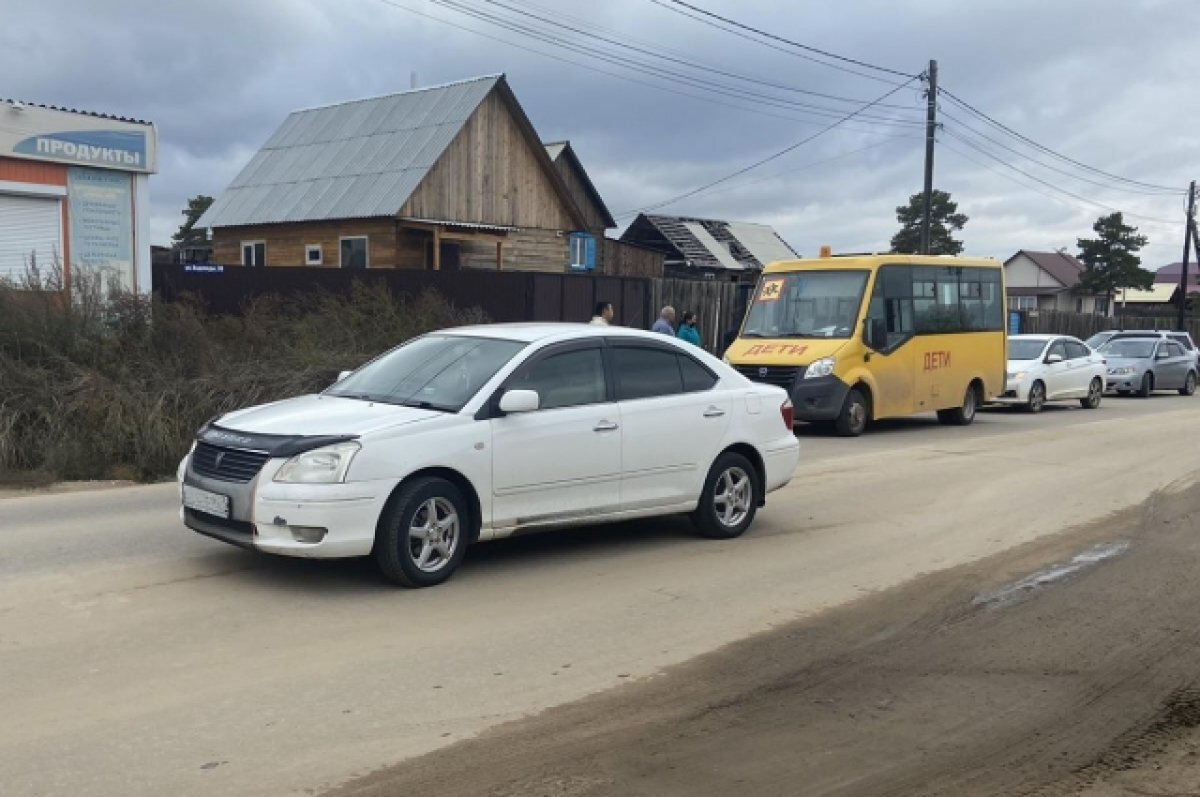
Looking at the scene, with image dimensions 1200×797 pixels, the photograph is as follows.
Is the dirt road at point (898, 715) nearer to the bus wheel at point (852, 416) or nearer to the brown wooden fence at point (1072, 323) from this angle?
the bus wheel at point (852, 416)

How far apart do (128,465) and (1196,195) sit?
1886 inches

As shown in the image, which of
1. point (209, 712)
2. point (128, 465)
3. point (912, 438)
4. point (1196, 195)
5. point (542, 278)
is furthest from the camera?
point (1196, 195)

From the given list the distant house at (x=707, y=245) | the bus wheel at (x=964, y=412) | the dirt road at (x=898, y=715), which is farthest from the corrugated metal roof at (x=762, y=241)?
the dirt road at (x=898, y=715)

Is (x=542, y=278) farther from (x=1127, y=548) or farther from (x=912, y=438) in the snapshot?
(x=1127, y=548)

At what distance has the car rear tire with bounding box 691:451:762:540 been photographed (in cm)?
866

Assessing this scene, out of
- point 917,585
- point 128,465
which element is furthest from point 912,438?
point 128,465

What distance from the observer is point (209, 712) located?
488 centimetres

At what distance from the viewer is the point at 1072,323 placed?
44281 mm

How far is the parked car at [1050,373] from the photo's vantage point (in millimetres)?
22016

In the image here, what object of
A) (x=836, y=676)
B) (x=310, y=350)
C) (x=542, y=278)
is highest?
(x=542, y=278)

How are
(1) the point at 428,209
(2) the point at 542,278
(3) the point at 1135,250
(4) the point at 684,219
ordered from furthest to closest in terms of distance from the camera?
(3) the point at 1135,250 → (4) the point at 684,219 → (1) the point at 428,209 → (2) the point at 542,278

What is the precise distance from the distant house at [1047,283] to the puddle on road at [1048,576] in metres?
72.2

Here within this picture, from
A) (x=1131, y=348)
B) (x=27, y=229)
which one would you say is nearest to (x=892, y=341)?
(x=27, y=229)

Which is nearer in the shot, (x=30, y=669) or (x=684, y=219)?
(x=30, y=669)
